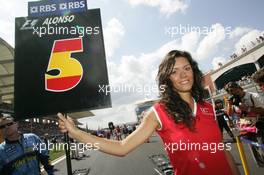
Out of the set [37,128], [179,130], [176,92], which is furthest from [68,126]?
[37,128]

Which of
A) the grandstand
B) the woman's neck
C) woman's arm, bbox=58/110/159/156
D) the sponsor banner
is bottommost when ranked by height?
woman's arm, bbox=58/110/159/156

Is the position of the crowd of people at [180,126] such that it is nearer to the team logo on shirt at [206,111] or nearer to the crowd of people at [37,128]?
the team logo on shirt at [206,111]

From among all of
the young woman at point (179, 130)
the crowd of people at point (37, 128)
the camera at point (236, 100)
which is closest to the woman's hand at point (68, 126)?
the young woman at point (179, 130)

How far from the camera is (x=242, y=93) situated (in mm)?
5527

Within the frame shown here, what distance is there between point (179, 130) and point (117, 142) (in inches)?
17.0

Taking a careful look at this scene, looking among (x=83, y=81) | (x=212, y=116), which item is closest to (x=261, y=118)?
(x=212, y=116)

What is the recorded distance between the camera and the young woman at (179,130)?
73.4 inches

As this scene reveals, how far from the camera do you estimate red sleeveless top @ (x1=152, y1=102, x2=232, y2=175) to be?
6.10 feet

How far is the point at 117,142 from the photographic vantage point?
1.92 metres

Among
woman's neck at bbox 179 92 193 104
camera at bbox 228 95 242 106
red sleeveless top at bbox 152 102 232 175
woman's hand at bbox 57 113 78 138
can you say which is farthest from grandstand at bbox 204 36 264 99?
woman's hand at bbox 57 113 78 138

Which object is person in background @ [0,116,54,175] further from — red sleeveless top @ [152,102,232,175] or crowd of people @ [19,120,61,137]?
crowd of people @ [19,120,61,137]

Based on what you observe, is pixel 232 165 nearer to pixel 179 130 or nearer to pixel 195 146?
pixel 195 146

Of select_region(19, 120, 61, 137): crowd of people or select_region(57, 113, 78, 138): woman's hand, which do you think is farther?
select_region(19, 120, 61, 137): crowd of people

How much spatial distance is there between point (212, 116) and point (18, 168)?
2.94 meters
